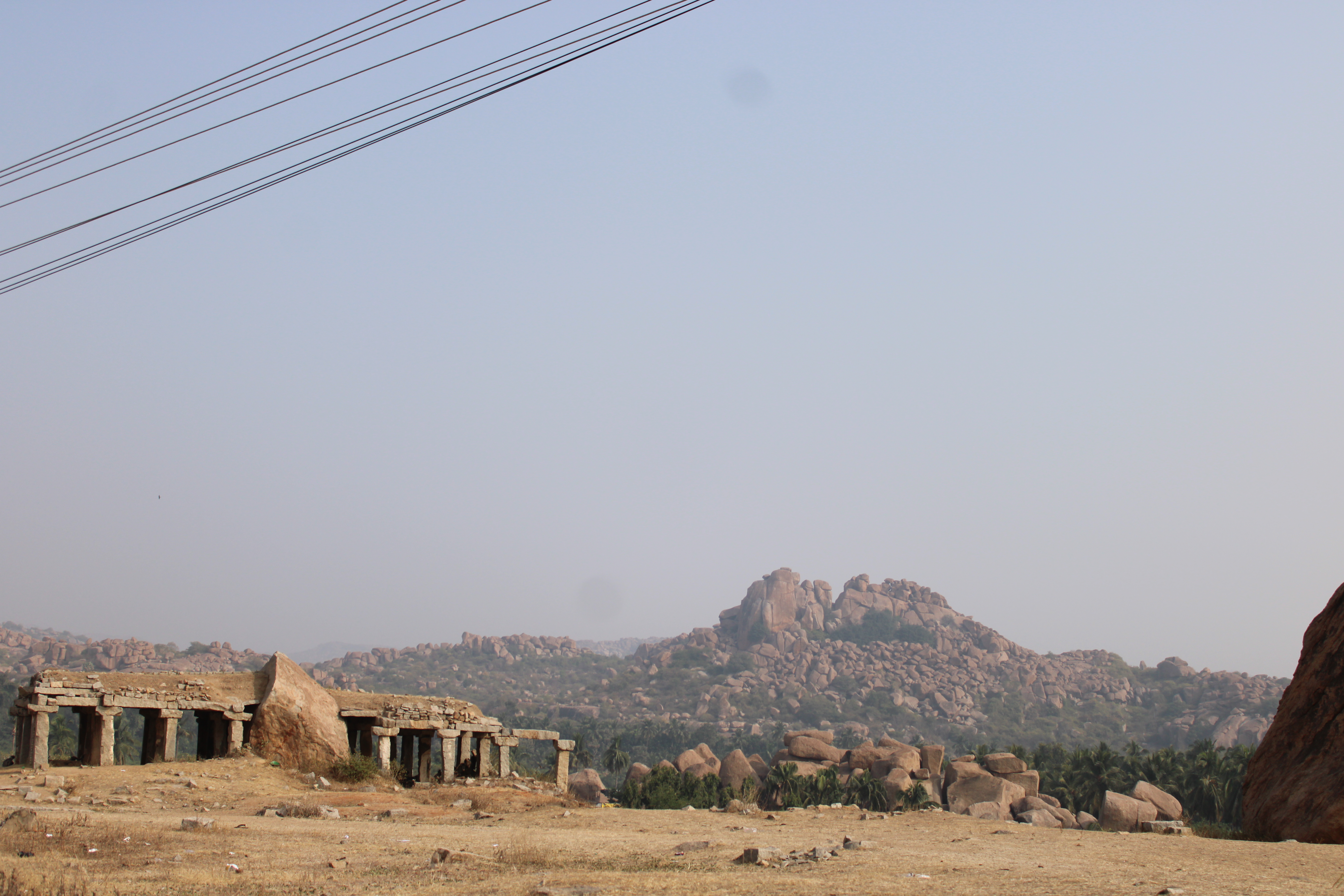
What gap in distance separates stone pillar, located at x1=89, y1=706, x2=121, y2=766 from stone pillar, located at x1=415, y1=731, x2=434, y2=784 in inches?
318

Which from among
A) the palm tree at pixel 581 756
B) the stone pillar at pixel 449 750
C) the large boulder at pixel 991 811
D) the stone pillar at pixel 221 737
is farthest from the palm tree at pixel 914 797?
the stone pillar at pixel 221 737

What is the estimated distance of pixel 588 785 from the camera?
185ft

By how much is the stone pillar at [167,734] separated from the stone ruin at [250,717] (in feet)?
0.12

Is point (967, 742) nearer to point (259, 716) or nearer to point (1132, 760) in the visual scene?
point (1132, 760)

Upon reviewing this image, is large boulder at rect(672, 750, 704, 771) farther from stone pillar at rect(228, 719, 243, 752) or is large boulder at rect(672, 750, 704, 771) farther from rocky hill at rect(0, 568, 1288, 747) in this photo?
rocky hill at rect(0, 568, 1288, 747)

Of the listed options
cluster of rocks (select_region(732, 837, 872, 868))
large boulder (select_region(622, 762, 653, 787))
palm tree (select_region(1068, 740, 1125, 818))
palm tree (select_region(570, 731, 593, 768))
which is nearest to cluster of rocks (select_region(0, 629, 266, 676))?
palm tree (select_region(570, 731, 593, 768))

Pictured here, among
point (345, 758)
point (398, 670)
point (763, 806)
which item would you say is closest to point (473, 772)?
point (345, 758)

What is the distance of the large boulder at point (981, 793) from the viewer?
5125cm

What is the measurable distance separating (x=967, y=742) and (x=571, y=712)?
184ft

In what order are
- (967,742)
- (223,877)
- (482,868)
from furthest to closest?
(967,742) < (482,868) < (223,877)

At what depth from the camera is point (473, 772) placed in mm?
28953

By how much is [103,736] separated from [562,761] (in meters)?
11.9

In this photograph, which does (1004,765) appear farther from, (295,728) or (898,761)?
(295,728)

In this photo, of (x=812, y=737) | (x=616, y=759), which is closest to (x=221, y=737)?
(x=812, y=737)
